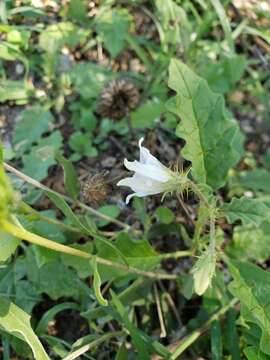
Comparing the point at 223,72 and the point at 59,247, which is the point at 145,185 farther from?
the point at 223,72

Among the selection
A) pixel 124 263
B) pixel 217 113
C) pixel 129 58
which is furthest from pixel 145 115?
pixel 124 263

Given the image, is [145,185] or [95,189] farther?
[95,189]

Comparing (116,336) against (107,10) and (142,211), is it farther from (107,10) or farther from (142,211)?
(107,10)

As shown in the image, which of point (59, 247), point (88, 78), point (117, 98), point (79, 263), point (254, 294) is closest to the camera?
point (59, 247)

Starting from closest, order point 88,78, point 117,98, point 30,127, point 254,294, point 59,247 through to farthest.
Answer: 1. point 59,247
2. point 254,294
3. point 117,98
4. point 30,127
5. point 88,78

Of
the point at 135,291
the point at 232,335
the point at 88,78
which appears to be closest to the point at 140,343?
the point at 135,291

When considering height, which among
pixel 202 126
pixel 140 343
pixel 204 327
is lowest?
pixel 204 327
